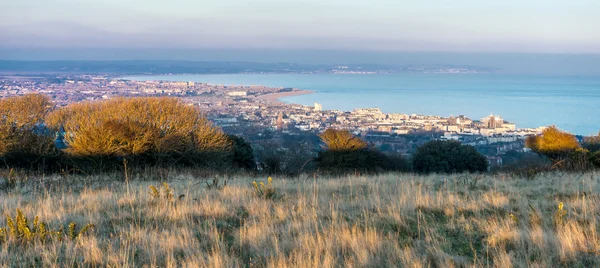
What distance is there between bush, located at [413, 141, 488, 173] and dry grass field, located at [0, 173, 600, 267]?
49.9 ft

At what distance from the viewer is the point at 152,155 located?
58.5 feet

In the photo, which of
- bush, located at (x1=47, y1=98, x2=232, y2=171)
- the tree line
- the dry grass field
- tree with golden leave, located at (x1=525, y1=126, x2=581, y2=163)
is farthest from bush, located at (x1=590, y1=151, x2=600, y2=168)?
bush, located at (x1=47, y1=98, x2=232, y2=171)

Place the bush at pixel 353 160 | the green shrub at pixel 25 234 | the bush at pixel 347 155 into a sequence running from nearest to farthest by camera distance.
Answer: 1. the green shrub at pixel 25 234
2. the bush at pixel 353 160
3. the bush at pixel 347 155

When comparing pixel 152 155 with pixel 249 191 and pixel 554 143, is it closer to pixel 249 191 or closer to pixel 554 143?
pixel 249 191

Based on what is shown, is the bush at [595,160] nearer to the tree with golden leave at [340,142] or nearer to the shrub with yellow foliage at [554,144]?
the shrub with yellow foliage at [554,144]

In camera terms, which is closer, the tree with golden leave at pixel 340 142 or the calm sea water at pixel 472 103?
the tree with golden leave at pixel 340 142

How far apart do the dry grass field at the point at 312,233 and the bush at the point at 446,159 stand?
1521cm

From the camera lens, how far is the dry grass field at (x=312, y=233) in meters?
3.42

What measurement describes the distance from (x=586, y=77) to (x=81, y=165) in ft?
547

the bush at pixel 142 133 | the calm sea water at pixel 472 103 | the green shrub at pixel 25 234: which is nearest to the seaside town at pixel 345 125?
the bush at pixel 142 133

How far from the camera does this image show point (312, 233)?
162 inches

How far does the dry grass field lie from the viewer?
11.2 feet

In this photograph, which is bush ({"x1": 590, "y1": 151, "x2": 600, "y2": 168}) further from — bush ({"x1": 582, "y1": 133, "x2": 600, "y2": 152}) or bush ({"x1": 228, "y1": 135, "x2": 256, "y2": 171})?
bush ({"x1": 228, "y1": 135, "x2": 256, "y2": 171})

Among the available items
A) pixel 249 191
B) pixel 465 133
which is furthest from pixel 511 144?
pixel 249 191
